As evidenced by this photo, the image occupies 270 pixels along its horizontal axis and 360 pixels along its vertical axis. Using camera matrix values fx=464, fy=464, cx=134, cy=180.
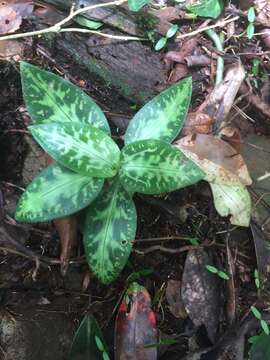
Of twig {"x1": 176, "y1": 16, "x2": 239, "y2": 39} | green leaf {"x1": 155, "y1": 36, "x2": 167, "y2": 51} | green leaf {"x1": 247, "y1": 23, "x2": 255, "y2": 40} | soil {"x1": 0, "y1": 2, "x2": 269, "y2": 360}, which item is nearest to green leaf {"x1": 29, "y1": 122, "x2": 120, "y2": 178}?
soil {"x1": 0, "y1": 2, "x2": 269, "y2": 360}

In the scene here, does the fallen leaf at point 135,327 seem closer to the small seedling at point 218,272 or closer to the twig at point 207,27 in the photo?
the small seedling at point 218,272

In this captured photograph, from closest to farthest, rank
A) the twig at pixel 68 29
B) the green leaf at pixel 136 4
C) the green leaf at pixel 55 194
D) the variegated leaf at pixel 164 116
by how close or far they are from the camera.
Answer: the green leaf at pixel 55 194 < the variegated leaf at pixel 164 116 < the twig at pixel 68 29 < the green leaf at pixel 136 4

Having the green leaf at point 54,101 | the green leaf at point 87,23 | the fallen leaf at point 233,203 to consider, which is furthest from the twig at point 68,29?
the fallen leaf at point 233,203

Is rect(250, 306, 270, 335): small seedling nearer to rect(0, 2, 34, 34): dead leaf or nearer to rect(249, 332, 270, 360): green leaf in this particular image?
rect(249, 332, 270, 360): green leaf

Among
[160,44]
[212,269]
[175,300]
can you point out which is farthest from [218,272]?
[160,44]

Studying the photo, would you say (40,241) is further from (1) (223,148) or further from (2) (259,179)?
(2) (259,179)

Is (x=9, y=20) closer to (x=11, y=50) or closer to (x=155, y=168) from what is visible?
(x=11, y=50)
